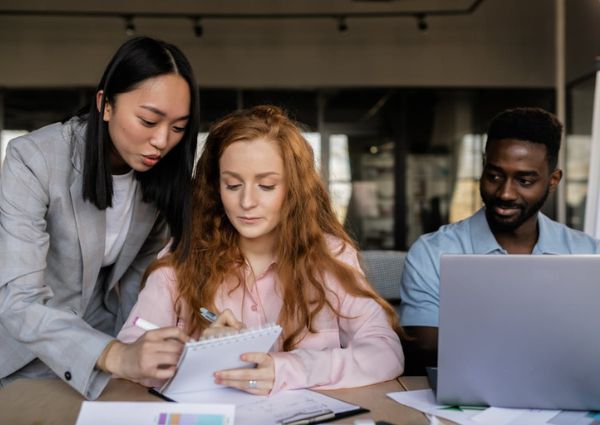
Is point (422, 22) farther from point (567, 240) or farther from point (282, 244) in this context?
point (282, 244)

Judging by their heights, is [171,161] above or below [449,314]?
above

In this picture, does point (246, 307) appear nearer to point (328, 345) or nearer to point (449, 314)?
point (328, 345)

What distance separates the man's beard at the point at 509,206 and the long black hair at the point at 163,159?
0.97 m

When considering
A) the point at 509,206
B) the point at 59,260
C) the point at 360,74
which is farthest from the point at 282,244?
the point at 360,74

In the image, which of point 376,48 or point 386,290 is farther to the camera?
point 376,48

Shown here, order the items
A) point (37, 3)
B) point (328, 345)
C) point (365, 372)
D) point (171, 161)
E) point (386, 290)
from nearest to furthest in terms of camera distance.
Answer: point (365, 372) < point (328, 345) < point (171, 161) < point (386, 290) < point (37, 3)

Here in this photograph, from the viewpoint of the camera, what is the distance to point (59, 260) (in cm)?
193

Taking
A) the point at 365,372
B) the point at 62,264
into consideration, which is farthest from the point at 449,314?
the point at 62,264

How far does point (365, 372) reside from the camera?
5.29 ft

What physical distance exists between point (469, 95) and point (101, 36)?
3952mm

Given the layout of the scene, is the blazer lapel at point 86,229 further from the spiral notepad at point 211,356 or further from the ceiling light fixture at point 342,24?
the ceiling light fixture at point 342,24

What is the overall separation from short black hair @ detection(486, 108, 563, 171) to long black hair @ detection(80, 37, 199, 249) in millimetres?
1021

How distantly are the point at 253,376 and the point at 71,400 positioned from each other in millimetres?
419

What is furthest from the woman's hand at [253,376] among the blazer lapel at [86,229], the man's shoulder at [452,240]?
the man's shoulder at [452,240]
